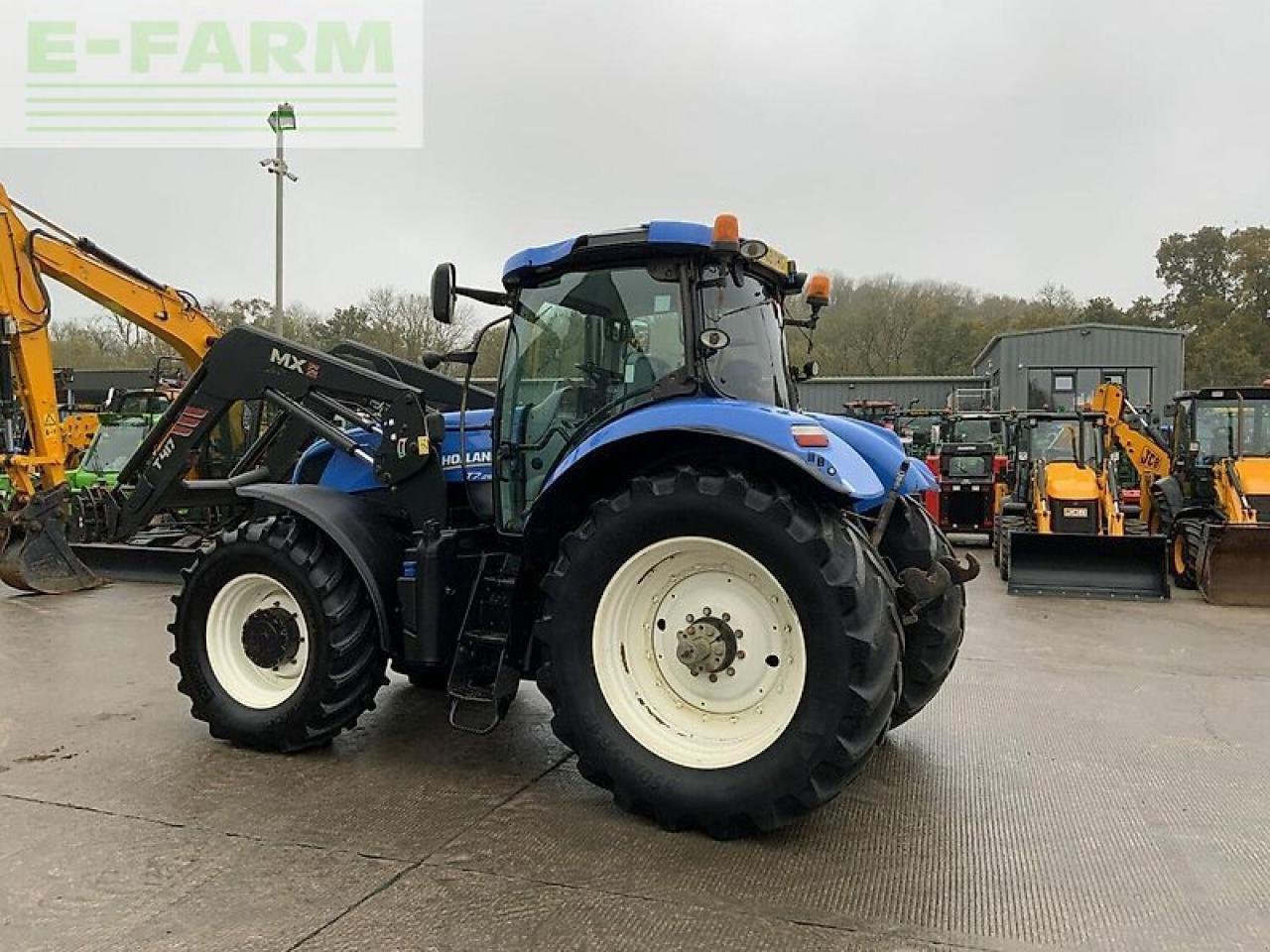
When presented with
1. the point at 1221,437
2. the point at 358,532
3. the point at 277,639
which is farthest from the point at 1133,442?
the point at 277,639

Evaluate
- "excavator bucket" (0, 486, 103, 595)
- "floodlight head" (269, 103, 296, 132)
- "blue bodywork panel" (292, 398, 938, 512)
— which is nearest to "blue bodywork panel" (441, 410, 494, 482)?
"blue bodywork panel" (292, 398, 938, 512)

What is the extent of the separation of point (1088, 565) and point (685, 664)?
7.81m

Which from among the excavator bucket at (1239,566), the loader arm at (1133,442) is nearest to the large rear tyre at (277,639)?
the excavator bucket at (1239,566)

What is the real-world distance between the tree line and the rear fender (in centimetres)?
2695

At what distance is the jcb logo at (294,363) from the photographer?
493 cm

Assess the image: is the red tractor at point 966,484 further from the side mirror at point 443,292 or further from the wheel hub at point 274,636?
the wheel hub at point 274,636

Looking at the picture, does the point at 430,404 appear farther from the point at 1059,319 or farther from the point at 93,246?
the point at 1059,319

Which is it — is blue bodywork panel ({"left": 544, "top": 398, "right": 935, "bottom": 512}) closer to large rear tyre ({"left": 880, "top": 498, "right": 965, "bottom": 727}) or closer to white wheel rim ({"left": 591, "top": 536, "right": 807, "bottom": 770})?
white wheel rim ({"left": 591, "top": 536, "right": 807, "bottom": 770})

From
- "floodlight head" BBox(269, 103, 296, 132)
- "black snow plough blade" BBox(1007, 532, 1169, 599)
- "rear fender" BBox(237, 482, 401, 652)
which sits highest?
"floodlight head" BBox(269, 103, 296, 132)

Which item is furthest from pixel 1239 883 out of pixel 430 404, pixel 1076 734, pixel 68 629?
pixel 68 629

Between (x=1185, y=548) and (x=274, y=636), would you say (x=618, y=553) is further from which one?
(x=1185, y=548)

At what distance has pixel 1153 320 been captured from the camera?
43031 mm

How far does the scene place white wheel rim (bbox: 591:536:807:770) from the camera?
11.9 feet

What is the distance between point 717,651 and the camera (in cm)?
372
